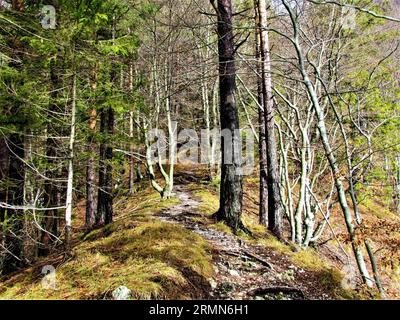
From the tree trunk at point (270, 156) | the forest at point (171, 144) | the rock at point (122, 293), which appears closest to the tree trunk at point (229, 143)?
the forest at point (171, 144)

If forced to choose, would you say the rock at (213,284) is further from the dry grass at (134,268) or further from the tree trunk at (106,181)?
the tree trunk at (106,181)

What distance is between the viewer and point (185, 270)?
4027 mm

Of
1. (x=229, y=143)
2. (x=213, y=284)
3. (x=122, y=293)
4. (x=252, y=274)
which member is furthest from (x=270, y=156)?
(x=122, y=293)

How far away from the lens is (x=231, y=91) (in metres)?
6.26

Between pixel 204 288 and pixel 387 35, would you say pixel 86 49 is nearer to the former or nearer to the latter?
pixel 204 288

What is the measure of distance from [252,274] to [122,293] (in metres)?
1.96

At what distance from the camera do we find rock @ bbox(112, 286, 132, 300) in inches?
131

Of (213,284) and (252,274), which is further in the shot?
(252,274)

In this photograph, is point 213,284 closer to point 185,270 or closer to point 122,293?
point 185,270

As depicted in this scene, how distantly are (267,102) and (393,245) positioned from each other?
13.3 ft

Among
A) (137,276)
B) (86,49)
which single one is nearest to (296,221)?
(137,276)

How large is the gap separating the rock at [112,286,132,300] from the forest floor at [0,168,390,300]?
0.07 metres

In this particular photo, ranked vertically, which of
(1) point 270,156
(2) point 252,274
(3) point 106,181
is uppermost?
(1) point 270,156

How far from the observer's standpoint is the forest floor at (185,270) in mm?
3711
